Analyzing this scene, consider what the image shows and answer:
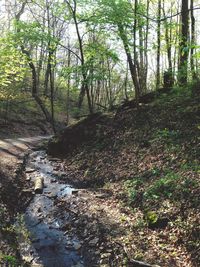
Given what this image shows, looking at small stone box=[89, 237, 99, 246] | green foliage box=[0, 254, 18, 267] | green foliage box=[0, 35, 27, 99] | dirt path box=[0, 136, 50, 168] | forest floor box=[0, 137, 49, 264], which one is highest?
green foliage box=[0, 35, 27, 99]

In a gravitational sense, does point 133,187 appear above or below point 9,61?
below

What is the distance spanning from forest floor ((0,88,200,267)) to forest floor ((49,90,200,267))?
2 cm

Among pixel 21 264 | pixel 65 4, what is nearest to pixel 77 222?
pixel 21 264

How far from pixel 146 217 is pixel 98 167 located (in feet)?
18.9

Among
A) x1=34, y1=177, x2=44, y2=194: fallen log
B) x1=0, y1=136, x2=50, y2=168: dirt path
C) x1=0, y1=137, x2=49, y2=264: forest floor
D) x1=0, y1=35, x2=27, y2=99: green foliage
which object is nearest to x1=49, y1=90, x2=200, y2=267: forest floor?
x1=34, y1=177, x2=44, y2=194: fallen log

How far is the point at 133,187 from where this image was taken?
11141 mm

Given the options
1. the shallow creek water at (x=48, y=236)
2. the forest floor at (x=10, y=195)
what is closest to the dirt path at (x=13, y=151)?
the forest floor at (x=10, y=195)

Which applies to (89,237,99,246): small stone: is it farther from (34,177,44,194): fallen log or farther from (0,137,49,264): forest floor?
(34,177,44,194): fallen log

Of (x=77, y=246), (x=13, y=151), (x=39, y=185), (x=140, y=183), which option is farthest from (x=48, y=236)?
(x=13, y=151)

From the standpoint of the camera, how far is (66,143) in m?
19.4

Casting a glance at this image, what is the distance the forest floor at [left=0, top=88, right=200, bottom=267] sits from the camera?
7.77 m

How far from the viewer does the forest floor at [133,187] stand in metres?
7.77

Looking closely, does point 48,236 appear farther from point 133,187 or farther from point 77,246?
point 133,187

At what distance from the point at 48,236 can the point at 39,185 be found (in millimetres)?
4250
